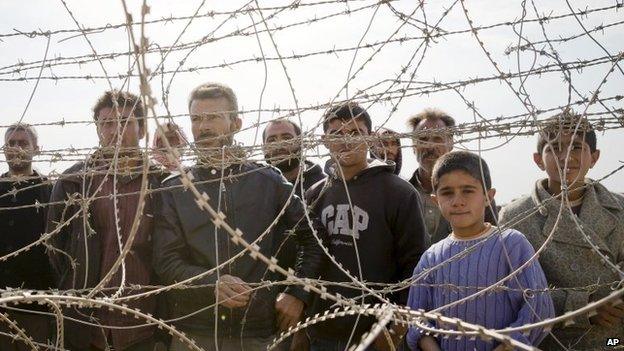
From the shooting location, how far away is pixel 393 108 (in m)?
2.62

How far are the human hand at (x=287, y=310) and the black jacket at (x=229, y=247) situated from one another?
4 centimetres

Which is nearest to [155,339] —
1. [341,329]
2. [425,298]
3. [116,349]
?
[116,349]

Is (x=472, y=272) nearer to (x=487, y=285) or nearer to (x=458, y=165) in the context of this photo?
(x=487, y=285)

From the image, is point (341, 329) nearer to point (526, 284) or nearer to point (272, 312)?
point (272, 312)

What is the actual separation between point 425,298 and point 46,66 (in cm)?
205

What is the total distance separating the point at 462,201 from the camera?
10.2 ft

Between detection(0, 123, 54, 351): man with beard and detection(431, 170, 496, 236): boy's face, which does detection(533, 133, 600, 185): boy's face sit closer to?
detection(431, 170, 496, 236): boy's face

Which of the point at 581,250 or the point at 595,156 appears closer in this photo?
the point at 581,250

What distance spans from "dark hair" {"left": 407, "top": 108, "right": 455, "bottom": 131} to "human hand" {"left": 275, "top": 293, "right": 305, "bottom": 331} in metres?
1.57

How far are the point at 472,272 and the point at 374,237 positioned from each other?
77cm

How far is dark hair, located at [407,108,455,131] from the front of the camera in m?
4.39

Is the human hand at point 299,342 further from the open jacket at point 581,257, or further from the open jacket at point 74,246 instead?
the open jacket at point 581,257

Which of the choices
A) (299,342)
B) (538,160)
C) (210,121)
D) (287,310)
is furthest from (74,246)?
(538,160)

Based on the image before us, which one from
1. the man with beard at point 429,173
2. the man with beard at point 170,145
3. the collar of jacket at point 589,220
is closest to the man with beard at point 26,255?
the man with beard at point 170,145
